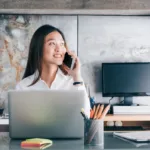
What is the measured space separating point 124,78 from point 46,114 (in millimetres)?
3018

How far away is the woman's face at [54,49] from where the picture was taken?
262 centimetres

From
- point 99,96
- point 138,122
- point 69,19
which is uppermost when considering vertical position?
point 69,19

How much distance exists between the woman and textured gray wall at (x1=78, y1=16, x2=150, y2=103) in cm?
211

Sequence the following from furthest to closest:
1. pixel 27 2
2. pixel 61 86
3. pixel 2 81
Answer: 1. pixel 2 81
2. pixel 27 2
3. pixel 61 86

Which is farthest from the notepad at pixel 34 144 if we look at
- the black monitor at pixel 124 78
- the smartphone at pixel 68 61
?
the black monitor at pixel 124 78

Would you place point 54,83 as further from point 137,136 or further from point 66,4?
point 66,4

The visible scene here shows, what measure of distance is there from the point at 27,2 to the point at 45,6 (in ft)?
0.71

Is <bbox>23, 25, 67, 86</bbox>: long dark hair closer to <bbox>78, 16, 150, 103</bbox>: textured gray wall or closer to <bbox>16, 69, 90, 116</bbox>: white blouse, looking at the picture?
<bbox>16, 69, 90, 116</bbox>: white blouse

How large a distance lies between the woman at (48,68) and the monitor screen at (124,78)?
6.87 feet

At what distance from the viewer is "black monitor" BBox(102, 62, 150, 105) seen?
4840 millimetres

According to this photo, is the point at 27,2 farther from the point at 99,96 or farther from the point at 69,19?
the point at 99,96

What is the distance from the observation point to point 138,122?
4.98 m

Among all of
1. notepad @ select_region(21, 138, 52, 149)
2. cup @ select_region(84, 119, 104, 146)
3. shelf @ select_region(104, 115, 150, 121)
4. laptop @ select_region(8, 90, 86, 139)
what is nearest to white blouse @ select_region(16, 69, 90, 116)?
laptop @ select_region(8, 90, 86, 139)

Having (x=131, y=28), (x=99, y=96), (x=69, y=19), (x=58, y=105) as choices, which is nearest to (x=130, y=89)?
(x=99, y=96)
